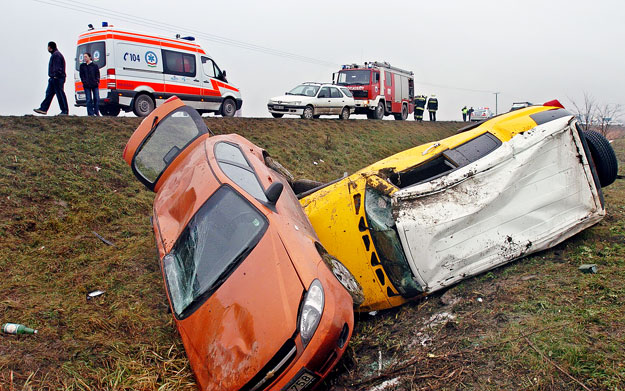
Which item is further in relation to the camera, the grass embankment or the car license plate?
the grass embankment

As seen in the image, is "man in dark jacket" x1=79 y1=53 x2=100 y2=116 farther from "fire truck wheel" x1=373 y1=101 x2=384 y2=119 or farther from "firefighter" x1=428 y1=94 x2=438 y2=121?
"firefighter" x1=428 y1=94 x2=438 y2=121

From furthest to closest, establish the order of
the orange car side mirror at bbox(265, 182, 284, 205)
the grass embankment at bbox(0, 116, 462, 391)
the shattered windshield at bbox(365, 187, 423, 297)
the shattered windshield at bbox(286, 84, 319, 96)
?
the shattered windshield at bbox(286, 84, 319, 96)
the shattered windshield at bbox(365, 187, 423, 297)
the orange car side mirror at bbox(265, 182, 284, 205)
the grass embankment at bbox(0, 116, 462, 391)

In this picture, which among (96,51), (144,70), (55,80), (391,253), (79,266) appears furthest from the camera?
(144,70)

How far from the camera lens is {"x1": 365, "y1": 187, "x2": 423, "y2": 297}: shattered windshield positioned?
386 centimetres

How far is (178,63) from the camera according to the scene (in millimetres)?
12438

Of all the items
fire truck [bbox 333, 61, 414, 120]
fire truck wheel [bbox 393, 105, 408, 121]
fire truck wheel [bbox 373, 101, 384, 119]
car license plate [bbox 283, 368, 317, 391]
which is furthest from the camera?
fire truck wheel [bbox 393, 105, 408, 121]

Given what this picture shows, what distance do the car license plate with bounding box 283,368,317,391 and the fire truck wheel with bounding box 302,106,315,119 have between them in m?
13.8

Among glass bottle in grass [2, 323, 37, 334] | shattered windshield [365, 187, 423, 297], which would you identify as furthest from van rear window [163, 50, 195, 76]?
shattered windshield [365, 187, 423, 297]

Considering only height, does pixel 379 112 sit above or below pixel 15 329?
above

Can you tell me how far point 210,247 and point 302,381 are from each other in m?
1.10

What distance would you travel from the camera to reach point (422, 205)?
395 centimetres

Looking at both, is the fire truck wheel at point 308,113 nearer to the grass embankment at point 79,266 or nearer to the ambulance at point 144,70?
the ambulance at point 144,70

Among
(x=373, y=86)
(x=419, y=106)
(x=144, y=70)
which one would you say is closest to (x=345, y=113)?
(x=373, y=86)

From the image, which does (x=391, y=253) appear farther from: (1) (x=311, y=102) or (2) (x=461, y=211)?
(1) (x=311, y=102)
